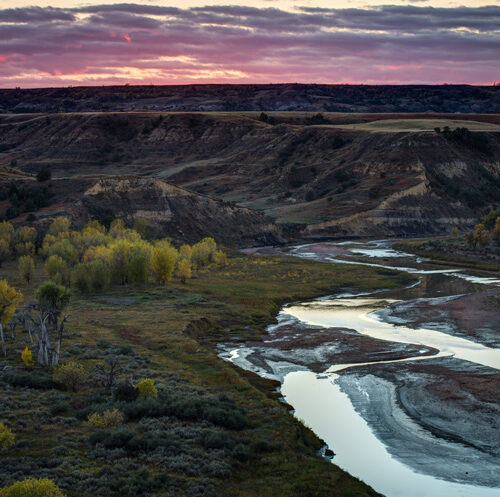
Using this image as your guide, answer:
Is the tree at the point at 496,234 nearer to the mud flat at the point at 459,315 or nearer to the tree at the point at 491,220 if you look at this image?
the tree at the point at 491,220

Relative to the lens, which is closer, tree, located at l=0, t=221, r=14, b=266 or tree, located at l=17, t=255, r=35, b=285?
tree, located at l=17, t=255, r=35, b=285

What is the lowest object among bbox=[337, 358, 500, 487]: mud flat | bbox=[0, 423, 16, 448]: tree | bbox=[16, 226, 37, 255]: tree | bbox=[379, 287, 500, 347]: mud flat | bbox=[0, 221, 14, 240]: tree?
bbox=[16, 226, 37, 255]: tree

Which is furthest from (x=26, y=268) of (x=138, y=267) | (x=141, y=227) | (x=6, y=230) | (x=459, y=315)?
(x=459, y=315)

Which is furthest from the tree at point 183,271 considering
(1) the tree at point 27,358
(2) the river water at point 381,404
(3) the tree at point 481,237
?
(3) the tree at point 481,237

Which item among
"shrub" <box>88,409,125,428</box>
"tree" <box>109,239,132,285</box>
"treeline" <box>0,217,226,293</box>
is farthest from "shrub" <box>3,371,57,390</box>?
"tree" <box>109,239,132,285</box>

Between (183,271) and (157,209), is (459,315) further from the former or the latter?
(157,209)

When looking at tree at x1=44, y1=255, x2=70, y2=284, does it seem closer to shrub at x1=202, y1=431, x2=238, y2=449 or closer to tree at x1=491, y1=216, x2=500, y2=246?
shrub at x1=202, y1=431, x2=238, y2=449

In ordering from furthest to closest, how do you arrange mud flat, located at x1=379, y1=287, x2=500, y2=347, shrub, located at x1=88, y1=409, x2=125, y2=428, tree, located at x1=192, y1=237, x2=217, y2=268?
tree, located at x1=192, y1=237, x2=217, y2=268
mud flat, located at x1=379, y1=287, x2=500, y2=347
shrub, located at x1=88, y1=409, x2=125, y2=428
